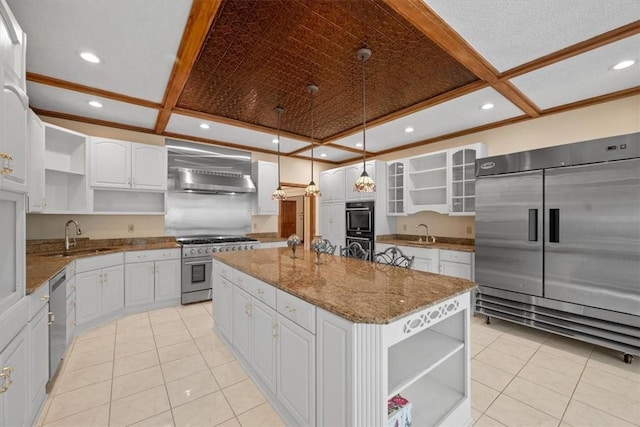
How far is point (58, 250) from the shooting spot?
3418 mm

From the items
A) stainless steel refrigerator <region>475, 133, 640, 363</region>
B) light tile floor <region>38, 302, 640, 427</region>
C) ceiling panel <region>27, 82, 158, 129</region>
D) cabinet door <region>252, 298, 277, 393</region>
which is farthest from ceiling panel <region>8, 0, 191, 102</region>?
stainless steel refrigerator <region>475, 133, 640, 363</region>

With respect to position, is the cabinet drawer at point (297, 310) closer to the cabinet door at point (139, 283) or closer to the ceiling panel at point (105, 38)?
the ceiling panel at point (105, 38)

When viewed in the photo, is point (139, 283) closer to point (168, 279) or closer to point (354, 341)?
point (168, 279)

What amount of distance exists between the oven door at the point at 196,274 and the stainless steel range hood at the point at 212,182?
1.14m

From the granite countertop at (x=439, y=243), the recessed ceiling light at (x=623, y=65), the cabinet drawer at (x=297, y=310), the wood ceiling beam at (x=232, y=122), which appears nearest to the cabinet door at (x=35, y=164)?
the wood ceiling beam at (x=232, y=122)

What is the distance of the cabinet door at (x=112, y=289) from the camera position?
3.26 metres

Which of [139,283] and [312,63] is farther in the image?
[139,283]

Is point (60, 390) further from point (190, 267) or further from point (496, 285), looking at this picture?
point (496, 285)

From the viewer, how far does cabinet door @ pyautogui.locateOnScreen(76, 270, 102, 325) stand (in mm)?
2988

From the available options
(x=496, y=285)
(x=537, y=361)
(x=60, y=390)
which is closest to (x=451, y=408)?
(x=537, y=361)

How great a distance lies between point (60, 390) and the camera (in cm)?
204

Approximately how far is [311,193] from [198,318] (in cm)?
222

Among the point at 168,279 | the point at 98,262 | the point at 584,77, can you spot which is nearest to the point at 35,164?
the point at 98,262

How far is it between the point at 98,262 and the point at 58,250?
2.40ft
